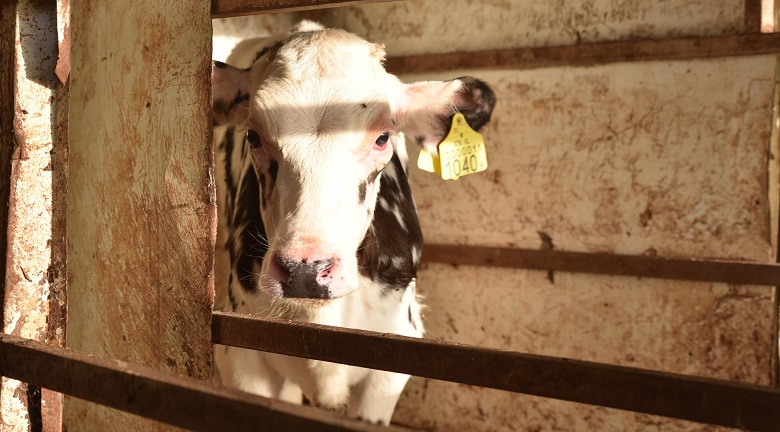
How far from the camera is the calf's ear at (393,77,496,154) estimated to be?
9.14ft

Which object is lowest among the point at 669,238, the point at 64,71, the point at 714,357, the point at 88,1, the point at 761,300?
the point at 714,357

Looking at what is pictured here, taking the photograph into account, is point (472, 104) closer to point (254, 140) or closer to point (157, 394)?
point (254, 140)

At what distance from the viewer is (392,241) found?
2930mm

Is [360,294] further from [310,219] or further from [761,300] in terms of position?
[761,300]

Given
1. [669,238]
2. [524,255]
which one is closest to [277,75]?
[524,255]

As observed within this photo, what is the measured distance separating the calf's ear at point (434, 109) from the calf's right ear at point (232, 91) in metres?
0.54

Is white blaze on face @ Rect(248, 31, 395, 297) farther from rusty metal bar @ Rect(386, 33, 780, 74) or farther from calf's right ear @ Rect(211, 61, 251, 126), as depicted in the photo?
rusty metal bar @ Rect(386, 33, 780, 74)

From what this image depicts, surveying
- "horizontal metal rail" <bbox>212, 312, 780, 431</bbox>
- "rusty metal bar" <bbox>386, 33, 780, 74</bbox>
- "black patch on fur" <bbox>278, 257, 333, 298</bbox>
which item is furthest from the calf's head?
"rusty metal bar" <bbox>386, 33, 780, 74</bbox>

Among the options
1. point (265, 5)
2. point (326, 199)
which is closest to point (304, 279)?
point (326, 199)

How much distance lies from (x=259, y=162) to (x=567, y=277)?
176 centimetres

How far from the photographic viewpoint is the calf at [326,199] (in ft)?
7.22

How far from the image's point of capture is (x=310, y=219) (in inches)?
85.6

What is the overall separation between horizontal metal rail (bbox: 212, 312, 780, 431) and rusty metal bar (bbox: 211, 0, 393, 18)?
2.17ft

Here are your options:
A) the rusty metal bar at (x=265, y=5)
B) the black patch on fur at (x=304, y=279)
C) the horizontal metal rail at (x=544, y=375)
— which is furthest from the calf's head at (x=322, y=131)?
the rusty metal bar at (x=265, y=5)
